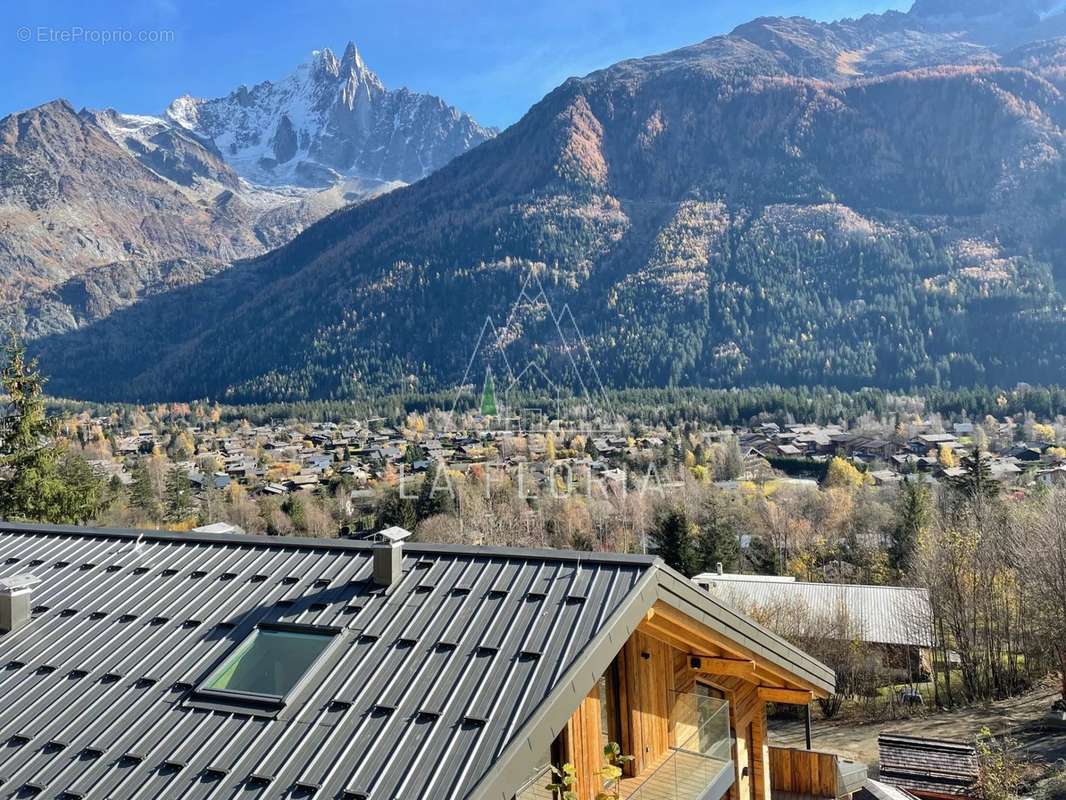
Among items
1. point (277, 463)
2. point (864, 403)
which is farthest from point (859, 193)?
point (277, 463)

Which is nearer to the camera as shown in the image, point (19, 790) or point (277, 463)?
point (19, 790)

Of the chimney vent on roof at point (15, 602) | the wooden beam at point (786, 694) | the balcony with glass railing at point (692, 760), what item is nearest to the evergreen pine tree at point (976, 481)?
the wooden beam at point (786, 694)

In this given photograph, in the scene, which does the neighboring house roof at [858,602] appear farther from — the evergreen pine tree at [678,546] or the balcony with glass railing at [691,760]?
the balcony with glass railing at [691,760]

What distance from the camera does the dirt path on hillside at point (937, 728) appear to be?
23.4 meters

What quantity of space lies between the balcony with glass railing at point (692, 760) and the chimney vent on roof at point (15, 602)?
16.4 ft

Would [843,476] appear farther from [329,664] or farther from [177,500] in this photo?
[329,664]

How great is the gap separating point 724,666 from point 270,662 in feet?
13.8

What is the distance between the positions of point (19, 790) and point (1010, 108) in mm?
241332

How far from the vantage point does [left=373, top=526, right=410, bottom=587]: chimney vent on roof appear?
591 cm

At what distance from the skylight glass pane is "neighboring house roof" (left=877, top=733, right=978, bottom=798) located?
57.9ft

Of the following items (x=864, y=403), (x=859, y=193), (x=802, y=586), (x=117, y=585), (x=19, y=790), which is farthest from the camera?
(x=859, y=193)

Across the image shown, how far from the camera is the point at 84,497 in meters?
26.5

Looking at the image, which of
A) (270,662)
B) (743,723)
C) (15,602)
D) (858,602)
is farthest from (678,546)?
(270,662)

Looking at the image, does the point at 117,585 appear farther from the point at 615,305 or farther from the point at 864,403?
the point at 615,305
